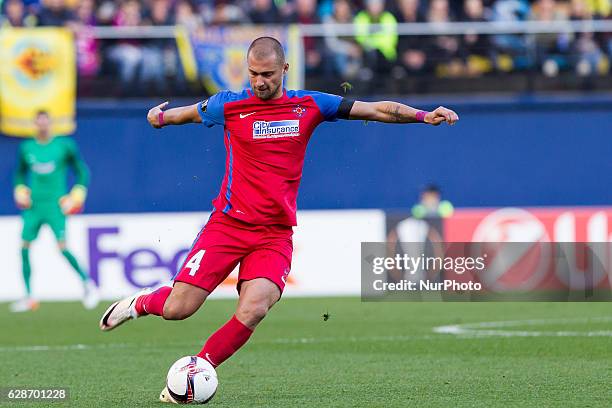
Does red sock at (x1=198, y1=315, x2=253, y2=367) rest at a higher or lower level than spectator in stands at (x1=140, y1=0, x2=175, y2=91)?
lower

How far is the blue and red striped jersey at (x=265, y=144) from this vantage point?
25.3 feet

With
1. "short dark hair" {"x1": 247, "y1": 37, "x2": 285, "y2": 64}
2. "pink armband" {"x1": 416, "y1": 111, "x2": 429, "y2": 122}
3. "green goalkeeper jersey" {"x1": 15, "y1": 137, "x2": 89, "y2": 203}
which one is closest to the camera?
"short dark hair" {"x1": 247, "y1": 37, "x2": 285, "y2": 64}

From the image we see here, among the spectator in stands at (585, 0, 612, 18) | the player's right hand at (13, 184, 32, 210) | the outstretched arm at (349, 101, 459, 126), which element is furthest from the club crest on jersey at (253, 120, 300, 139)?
the spectator in stands at (585, 0, 612, 18)

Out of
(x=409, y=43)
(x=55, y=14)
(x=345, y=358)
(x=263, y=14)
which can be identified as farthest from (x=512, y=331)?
(x=55, y=14)

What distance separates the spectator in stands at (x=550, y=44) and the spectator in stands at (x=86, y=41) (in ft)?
22.5

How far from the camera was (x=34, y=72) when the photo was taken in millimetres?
19391

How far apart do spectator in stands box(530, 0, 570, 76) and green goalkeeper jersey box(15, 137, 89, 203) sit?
7.57 meters

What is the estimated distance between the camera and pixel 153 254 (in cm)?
1809

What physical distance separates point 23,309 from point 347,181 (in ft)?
19.9

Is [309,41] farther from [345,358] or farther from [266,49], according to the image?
[266,49]

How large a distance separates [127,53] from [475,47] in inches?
214

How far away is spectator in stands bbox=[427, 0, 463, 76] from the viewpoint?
20.2 meters

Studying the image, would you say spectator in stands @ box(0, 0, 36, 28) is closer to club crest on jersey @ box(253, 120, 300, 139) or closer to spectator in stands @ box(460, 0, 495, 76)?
spectator in stands @ box(460, 0, 495, 76)

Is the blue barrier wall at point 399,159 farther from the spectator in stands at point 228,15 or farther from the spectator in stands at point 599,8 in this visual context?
the spectator in stands at point 228,15
